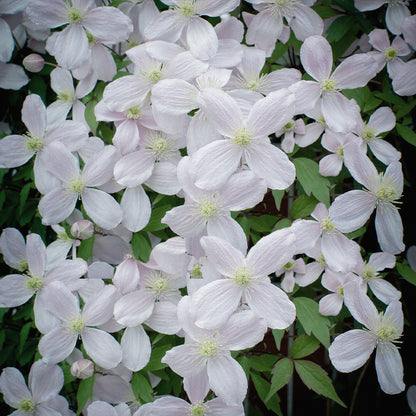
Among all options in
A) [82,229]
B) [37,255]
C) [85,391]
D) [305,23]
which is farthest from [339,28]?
[85,391]

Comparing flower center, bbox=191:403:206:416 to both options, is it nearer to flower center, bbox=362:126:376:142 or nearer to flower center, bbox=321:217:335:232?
flower center, bbox=321:217:335:232

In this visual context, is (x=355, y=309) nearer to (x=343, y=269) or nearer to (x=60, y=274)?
(x=343, y=269)

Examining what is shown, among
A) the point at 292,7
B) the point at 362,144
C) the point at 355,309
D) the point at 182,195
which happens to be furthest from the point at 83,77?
the point at 355,309

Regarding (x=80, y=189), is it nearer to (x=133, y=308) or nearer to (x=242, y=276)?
(x=133, y=308)

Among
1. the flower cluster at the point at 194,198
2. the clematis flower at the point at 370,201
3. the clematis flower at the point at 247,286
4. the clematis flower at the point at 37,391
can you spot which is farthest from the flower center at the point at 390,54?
the clematis flower at the point at 37,391

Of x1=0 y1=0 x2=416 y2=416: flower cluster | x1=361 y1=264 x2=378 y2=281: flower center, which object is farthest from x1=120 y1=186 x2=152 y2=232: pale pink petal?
x1=361 y1=264 x2=378 y2=281: flower center

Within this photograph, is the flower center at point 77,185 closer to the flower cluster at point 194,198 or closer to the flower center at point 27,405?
the flower cluster at point 194,198
